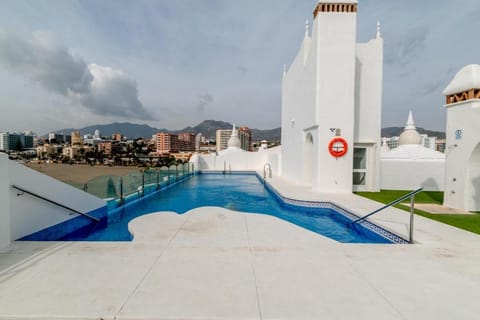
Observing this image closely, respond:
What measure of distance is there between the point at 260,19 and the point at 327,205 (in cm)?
1033

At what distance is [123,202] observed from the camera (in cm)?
814

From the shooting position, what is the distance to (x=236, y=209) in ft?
27.6

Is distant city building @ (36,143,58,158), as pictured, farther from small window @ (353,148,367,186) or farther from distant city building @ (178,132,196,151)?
distant city building @ (178,132,196,151)

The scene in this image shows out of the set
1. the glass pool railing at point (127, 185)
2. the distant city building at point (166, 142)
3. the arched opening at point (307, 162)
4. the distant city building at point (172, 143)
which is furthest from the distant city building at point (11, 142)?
the distant city building at point (166, 142)

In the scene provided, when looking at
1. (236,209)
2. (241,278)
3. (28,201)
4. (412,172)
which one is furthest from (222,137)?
(241,278)

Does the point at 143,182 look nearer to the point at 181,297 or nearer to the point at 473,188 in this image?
the point at 181,297

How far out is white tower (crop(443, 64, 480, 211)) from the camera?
6.34 metres

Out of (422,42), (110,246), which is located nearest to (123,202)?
(110,246)

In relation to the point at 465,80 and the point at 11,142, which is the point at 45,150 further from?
the point at 465,80

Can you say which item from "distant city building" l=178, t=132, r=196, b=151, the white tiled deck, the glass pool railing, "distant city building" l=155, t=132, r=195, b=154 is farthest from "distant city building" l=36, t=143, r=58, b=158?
"distant city building" l=178, t=132, r=196, b=151

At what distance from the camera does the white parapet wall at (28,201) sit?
3551mm

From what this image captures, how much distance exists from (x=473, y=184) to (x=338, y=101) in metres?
5.11

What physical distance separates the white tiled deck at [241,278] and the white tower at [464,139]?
3.41 m

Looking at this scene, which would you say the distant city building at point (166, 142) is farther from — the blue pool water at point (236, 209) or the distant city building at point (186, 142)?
the blue pool water at point (236, 209)
